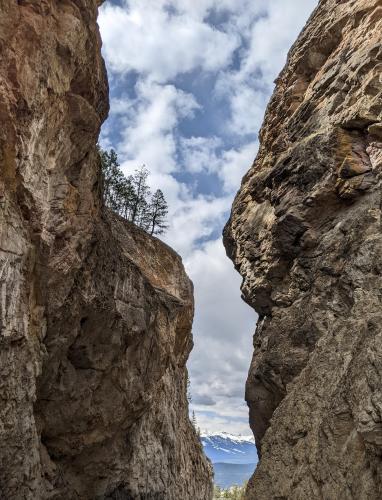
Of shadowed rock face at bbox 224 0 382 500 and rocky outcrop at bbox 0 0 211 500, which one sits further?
rocky outcrop at bbox 0 0 211 500

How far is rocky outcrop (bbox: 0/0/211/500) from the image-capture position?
46.5ft

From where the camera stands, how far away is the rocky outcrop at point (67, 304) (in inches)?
558

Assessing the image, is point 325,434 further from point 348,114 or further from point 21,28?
point 21,28

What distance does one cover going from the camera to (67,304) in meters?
18.2

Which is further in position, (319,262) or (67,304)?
(319,262)

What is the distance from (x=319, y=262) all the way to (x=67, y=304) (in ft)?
35.4

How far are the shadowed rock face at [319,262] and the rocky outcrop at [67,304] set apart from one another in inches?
274

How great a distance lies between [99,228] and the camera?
21359mm

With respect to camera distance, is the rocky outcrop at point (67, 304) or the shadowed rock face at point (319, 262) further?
the rocky outcrop at point (67, 304)

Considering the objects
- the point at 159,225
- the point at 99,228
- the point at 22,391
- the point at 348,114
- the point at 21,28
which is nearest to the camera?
the point at 22,391

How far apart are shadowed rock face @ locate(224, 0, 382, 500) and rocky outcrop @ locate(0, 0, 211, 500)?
22.8ft

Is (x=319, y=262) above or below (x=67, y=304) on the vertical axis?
above

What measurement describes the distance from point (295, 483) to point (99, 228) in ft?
45.6

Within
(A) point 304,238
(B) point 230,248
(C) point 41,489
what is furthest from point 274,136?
(C) point 41,489
